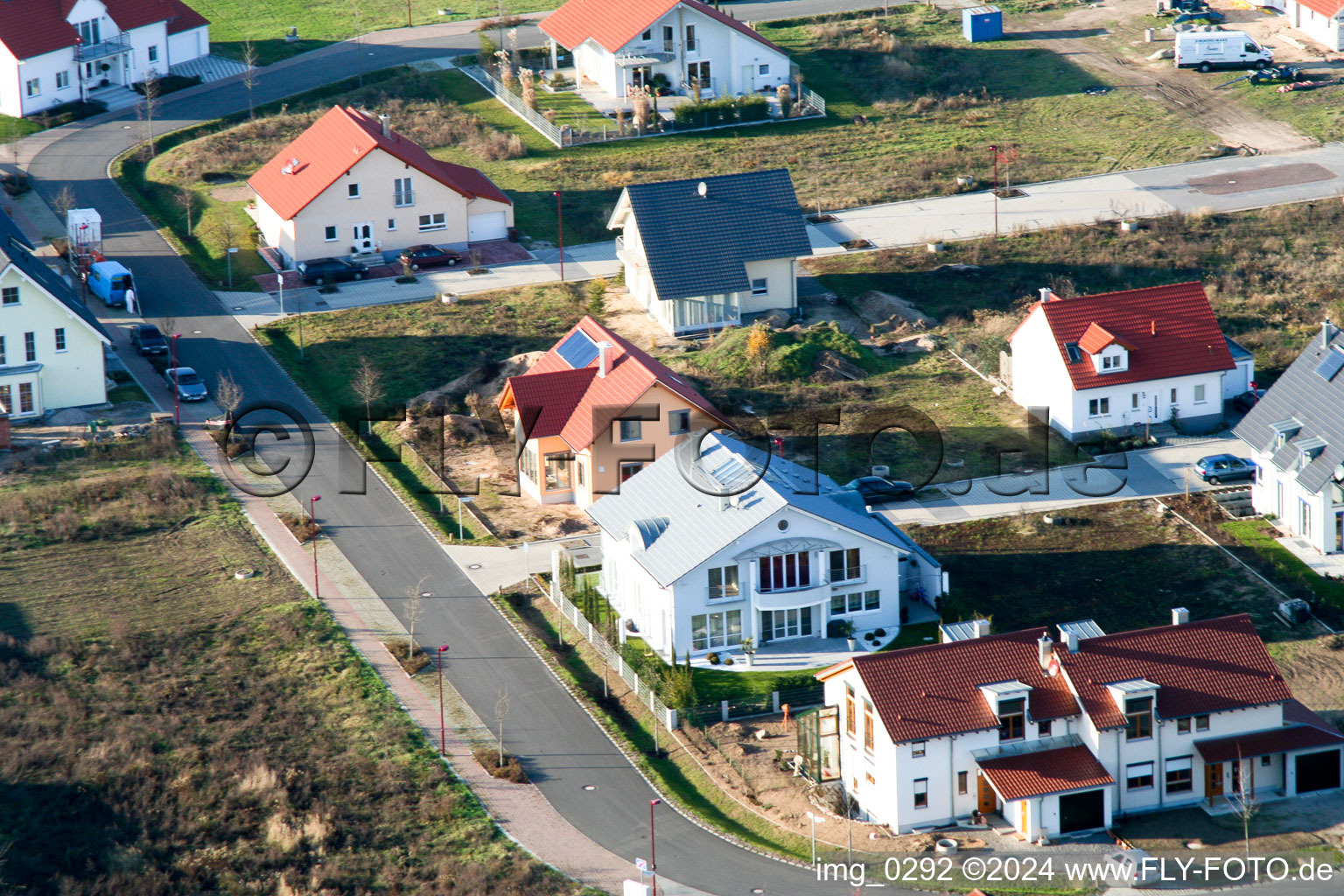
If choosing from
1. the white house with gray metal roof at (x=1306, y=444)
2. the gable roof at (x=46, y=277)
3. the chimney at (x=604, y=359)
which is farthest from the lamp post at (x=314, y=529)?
the white house with gray metal roof at (x=1306, y=444)

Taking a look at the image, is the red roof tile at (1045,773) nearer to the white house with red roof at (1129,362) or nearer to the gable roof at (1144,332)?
the white house with red roof at (1129,362)

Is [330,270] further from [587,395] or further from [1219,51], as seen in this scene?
[1219,51]

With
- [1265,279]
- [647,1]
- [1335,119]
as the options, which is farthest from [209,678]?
[1335,119]

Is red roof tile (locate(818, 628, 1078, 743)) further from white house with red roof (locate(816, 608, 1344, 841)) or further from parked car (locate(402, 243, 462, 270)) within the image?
parked car (locate(402, 243, 462, 270))

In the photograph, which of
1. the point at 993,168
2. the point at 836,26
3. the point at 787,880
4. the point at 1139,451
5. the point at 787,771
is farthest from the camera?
the point at 836,26

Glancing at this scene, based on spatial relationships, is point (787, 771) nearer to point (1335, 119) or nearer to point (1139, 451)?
point (1139, 451)

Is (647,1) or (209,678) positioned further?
(647,1)
